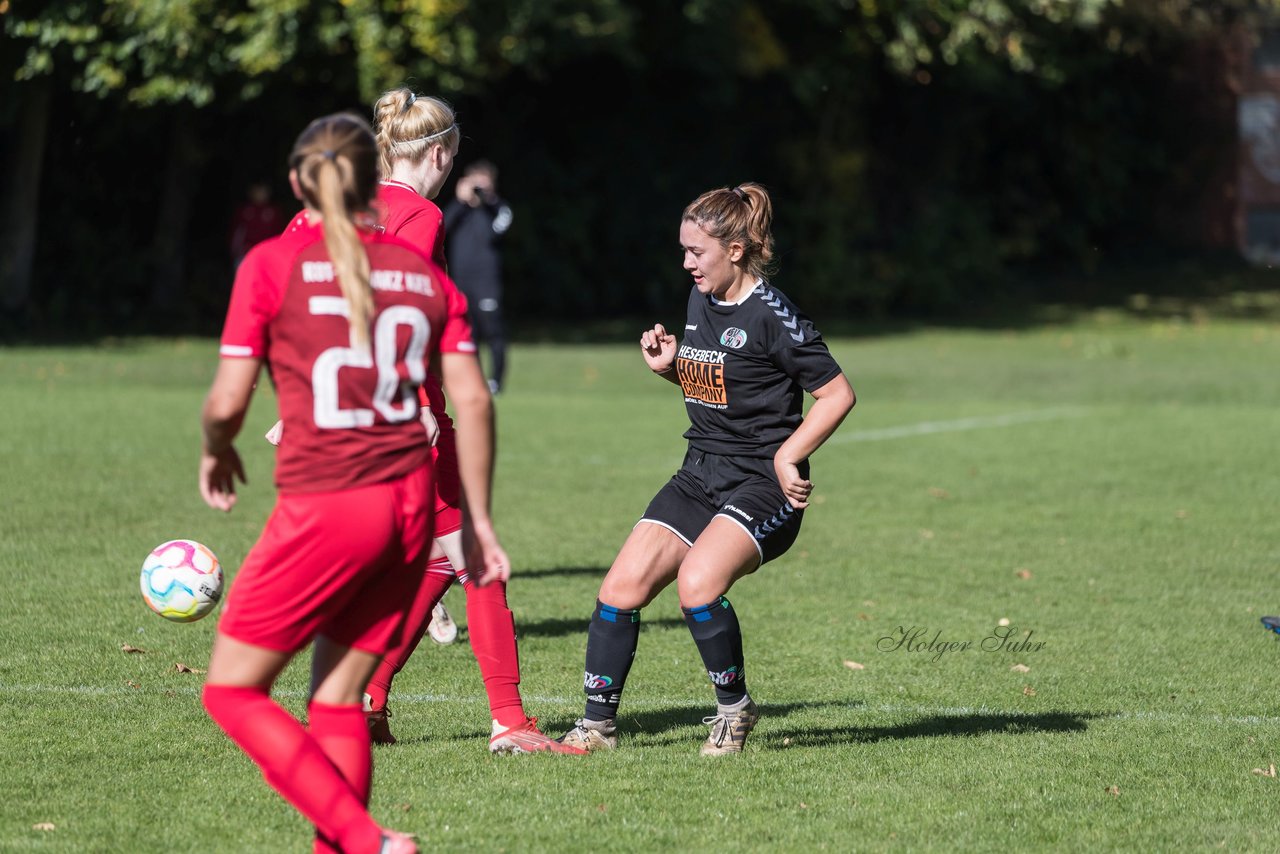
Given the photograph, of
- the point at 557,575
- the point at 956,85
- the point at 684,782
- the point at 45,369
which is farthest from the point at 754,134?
the point at 684,782

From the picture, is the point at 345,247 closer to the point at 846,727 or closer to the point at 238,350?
the point at 238,350

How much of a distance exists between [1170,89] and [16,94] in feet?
90.1

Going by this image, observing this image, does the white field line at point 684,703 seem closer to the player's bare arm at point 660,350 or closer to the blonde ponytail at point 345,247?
the player's bare arm at point 660,350

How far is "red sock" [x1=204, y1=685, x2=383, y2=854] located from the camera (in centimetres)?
379

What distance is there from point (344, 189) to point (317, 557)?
829 mm

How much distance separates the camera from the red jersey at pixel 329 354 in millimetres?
3773

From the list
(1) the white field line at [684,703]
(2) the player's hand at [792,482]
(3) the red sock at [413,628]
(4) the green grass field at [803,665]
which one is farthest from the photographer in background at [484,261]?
(2) the player's hand at [792,482]

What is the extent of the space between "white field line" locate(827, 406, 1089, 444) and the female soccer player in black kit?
9.86 metres

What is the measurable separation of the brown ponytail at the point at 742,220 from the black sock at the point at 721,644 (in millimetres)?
1132

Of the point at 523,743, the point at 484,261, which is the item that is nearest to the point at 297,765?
the point at 523,743

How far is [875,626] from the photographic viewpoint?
7.78m

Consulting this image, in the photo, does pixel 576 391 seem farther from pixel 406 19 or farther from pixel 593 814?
pixel 593 814

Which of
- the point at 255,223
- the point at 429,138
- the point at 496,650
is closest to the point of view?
the point at 429,138

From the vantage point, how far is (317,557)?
148 inches
